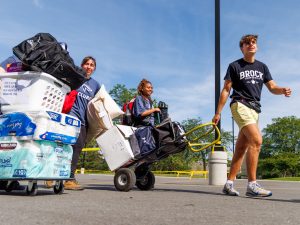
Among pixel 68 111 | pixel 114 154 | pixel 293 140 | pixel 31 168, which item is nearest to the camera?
pixel 31 168

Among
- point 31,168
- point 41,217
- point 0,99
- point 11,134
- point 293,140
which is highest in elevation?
point 293,140

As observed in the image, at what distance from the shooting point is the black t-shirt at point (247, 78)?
Answer: 18.1 ft

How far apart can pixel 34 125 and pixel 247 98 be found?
2808mm

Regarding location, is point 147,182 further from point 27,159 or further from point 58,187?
point 27,159

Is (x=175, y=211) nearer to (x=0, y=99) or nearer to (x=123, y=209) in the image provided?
(x=123, y=209)

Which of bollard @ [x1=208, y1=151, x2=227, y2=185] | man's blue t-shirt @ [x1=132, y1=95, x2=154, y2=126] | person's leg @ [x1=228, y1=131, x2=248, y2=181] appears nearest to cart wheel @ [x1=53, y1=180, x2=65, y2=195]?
man's blue t-shirt @ [x1=132, y1=95, x2=154, y2=126]

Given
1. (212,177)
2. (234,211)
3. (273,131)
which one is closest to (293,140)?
(273,131)

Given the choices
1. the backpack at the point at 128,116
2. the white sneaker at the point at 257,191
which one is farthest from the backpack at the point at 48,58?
the white sneaker at the point at 257,191

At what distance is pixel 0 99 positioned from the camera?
15.4ft

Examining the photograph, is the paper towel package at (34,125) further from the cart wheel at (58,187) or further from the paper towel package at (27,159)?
the cart wheel at (58,187)

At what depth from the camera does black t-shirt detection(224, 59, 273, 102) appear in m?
5.50

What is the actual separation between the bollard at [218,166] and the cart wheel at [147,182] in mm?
2280

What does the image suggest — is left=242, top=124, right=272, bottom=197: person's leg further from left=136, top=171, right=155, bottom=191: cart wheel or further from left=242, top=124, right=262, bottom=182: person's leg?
left=136, top=171, right=155, bottom=191: cart wheel

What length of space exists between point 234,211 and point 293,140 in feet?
271
